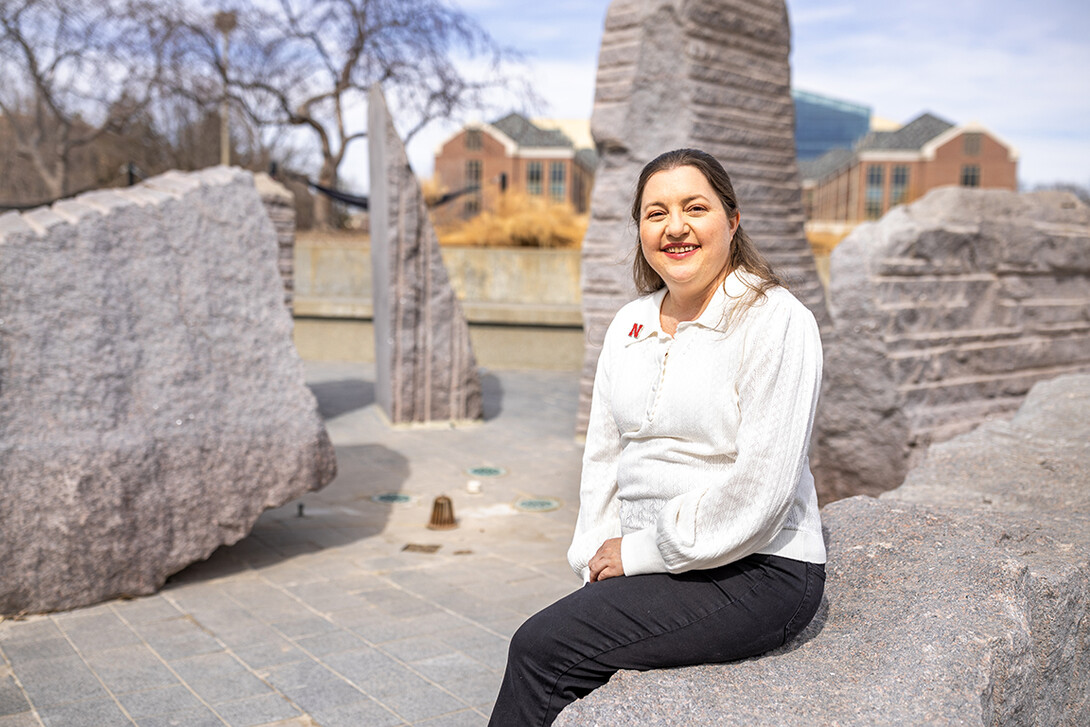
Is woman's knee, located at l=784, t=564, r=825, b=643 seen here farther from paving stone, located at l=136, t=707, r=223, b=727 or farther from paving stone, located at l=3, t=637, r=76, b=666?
paving stone, located at l=3, t=637, r=76, b=666

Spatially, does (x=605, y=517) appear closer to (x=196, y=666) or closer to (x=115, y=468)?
(x=196, y=666)

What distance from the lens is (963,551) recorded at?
2365 mm

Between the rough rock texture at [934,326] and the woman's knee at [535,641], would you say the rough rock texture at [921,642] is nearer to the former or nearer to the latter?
the woman's knee at [535,641]

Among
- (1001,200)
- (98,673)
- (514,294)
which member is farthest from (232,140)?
(98,673)

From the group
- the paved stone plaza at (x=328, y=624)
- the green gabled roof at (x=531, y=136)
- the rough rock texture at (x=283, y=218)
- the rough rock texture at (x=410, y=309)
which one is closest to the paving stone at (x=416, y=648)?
the paved stone plaza at (x=328, y=624)

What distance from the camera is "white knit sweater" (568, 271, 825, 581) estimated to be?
1869mm

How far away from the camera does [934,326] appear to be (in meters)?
5.49

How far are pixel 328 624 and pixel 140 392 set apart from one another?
4.10 feet

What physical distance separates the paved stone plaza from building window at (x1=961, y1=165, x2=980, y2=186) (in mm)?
46671

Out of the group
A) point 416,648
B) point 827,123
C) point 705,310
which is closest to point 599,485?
point 705,310

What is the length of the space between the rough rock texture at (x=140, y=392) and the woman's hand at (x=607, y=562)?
2.48 m

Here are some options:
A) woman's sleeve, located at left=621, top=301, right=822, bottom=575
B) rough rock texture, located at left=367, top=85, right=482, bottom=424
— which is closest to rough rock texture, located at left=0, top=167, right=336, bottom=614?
woman's sleeve, located at left=621, top=301, right=822, bottom=575

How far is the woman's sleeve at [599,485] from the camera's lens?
2189 millimetres

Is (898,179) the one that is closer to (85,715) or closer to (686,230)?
(686,230)
